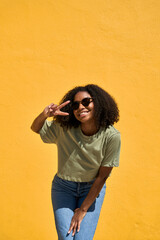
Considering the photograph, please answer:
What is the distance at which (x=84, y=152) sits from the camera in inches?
79.3

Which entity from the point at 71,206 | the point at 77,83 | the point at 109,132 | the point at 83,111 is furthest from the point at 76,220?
the point at 77,83

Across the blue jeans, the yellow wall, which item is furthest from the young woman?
the yellow wall

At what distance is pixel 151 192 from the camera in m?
3.13

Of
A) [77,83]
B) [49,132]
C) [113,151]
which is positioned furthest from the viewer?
[77,83]

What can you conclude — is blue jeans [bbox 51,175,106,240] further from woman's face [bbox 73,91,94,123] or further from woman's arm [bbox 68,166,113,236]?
woman's face [bbox 73,91,94,123]

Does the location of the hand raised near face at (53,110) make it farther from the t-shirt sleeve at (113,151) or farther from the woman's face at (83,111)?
the t-shirt sleeve at (113,151)

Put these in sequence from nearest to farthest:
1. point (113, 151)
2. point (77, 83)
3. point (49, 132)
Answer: point (113, 151) < point (49, 132) < point (77, 83)

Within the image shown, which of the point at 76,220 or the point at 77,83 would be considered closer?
the point at 76,220

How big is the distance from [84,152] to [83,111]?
29 centimetres

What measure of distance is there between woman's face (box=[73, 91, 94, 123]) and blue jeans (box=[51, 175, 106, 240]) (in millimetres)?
463

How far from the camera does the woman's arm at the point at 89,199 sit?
197 centimetres

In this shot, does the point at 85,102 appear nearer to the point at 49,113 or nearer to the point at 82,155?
the point at 49,113

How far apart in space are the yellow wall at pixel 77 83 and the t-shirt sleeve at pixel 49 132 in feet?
3.51

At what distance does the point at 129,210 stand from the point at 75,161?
1.40 m
